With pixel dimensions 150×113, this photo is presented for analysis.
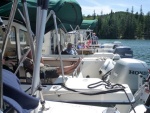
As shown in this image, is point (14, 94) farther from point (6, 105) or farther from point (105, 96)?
point (105, 96)

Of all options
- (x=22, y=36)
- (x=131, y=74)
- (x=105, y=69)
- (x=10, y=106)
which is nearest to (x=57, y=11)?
(x=22, y=36)

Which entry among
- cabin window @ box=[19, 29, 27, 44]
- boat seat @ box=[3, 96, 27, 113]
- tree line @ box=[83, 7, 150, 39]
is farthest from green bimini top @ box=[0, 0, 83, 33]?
tree line @ box=[83, 7, 150, 39]

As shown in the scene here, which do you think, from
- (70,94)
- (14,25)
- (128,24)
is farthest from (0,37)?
(128,24)

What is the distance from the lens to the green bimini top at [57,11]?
15.5 ft

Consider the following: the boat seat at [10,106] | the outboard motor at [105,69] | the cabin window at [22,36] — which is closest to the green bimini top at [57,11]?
the cabin window at [22,36]

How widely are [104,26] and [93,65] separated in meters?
82.6

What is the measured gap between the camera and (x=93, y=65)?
25.2 feet

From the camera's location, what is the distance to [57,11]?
4.95 meters

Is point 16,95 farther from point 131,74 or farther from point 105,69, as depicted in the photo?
point 105,69

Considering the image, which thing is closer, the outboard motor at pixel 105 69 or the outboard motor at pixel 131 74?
the outboard motor at pixel 131 74

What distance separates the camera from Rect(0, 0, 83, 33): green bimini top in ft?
15.5

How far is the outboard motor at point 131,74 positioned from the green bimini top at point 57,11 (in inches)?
56.3

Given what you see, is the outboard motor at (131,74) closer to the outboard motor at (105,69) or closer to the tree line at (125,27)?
the outboard motor at (105,69)

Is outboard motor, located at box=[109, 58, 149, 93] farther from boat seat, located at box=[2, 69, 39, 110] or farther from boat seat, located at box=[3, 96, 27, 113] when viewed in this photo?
boat seat, located at box=[3, 96, 27, 113]
